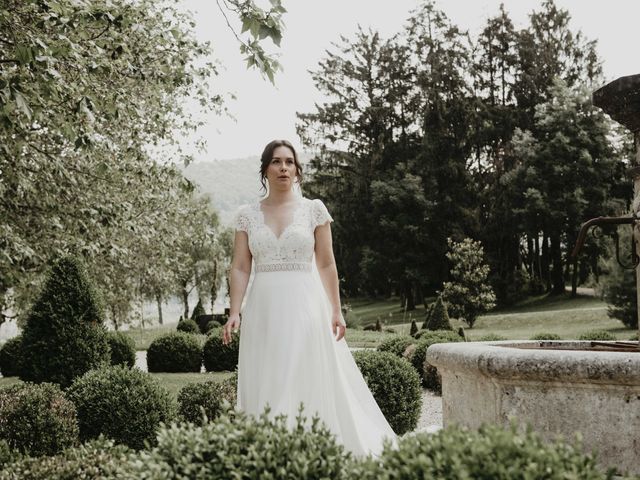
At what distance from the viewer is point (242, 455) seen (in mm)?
2562

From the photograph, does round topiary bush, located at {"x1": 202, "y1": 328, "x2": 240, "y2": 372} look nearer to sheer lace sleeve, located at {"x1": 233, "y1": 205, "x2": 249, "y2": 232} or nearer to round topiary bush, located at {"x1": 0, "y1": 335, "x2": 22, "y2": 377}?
round topiary bush, located at {"x1": 0, "y1": 335, "x2": 22, "y2": 377}

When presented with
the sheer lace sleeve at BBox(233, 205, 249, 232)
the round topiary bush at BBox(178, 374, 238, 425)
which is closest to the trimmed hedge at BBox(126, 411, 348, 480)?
the sheer lace sleeve at BBox(233, 205, 249, 232)

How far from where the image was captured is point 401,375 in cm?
823

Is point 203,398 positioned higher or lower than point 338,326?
lower

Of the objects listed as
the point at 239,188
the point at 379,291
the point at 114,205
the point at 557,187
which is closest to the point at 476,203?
the point at 557,187

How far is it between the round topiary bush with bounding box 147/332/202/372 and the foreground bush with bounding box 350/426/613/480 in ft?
46.2

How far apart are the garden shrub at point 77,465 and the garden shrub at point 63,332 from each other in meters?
4.86

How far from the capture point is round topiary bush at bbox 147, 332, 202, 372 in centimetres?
1605

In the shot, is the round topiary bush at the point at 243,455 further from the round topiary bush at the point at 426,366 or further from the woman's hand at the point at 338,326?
the round topiary bush at the point at 426,366

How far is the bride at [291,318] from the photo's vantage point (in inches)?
178

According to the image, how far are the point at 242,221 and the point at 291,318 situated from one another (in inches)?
32.1

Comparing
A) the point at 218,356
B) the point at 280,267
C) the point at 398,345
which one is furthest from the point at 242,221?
the point at 218,356

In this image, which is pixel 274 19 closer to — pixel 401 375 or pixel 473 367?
pixel 473 367

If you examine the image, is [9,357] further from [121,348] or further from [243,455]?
[243,455]
